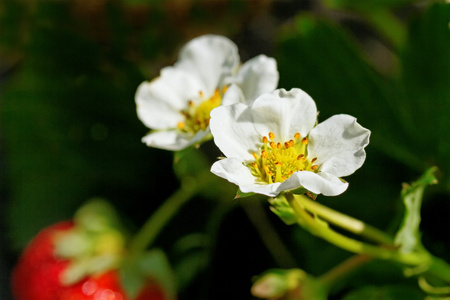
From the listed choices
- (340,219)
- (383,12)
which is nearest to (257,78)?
(340,219)

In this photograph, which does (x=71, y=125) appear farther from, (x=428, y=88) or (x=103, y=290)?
(x=428, y=88)

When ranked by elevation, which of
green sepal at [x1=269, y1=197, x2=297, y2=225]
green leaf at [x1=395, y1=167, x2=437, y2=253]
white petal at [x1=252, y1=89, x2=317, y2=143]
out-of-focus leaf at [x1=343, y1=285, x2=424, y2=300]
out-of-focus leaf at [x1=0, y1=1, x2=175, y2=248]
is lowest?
out-of-focus leaf at [x1=343, y1=285, x2=424, y2=300]

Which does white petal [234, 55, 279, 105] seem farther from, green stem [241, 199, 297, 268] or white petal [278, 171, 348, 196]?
green stem [241, 199, 297, 268]

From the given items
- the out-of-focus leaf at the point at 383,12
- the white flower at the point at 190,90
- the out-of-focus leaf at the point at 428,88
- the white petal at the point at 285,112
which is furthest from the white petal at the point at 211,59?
the out-of-focus leaf at the point at 383,12

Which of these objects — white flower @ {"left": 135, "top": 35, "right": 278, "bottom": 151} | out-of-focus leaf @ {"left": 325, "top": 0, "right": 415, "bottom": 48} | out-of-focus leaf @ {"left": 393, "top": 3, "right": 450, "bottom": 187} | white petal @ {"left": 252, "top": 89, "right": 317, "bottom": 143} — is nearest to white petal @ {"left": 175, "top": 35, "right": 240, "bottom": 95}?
white flower @ {"left": 135, "top": 35, "right": 278, "bottom": 151}

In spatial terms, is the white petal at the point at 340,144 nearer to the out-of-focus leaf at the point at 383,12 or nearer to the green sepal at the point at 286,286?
the green sepal at the point at 286,286
